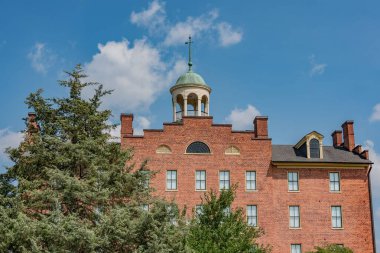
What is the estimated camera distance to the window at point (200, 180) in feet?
145

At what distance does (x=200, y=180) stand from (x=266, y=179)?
4.74 meters

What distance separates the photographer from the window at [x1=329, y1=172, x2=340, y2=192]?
4556cm

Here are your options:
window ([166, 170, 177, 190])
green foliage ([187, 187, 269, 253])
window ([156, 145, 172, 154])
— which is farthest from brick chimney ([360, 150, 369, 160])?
green foliage ([187, 187, 269, 253])

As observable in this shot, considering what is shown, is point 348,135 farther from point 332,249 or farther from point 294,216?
point 332,249

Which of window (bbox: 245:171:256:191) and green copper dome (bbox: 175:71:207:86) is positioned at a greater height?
green copper dome (bbox: 175:71:207:86)

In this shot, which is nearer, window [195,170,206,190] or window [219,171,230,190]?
window [195,170,206,190]

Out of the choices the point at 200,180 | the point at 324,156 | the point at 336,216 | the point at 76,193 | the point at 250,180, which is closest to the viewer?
the point at 76,193

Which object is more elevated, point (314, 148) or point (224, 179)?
point (314, 148)

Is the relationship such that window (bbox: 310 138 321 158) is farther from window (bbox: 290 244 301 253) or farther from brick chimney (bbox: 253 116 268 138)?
window (bbox: 290 244 301 253)

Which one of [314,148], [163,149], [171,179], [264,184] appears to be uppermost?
[314,148]

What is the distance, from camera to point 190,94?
154ft

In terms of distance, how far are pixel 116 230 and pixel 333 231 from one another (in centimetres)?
2563

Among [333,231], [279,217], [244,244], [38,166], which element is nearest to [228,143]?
[279,217]

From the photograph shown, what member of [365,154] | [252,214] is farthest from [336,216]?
[252,214]
